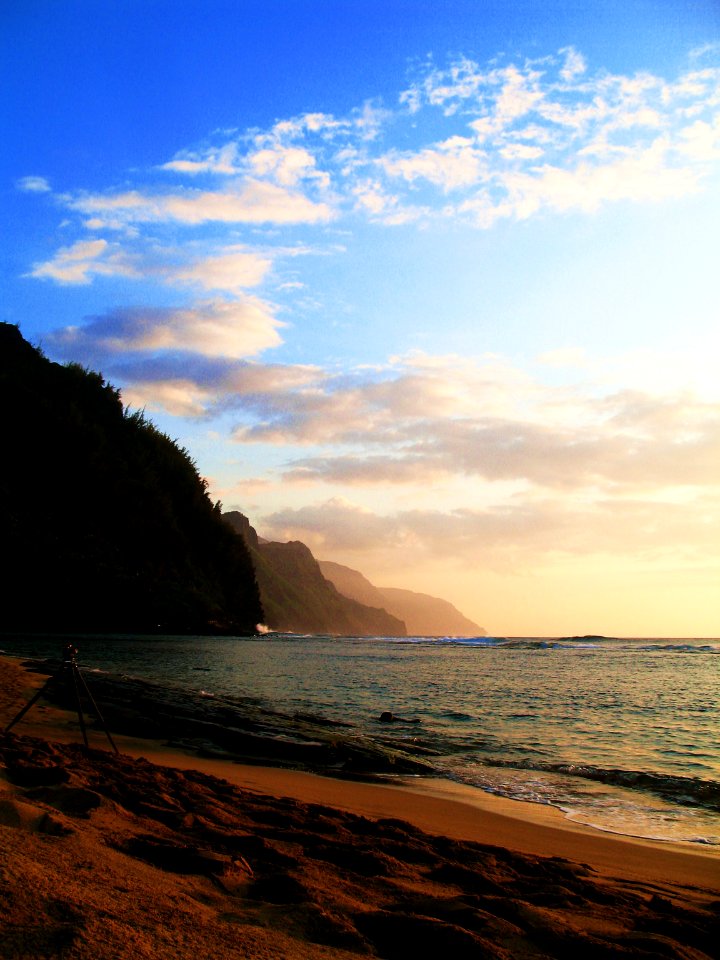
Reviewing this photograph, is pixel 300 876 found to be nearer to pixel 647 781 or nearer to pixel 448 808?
pixel 448 808

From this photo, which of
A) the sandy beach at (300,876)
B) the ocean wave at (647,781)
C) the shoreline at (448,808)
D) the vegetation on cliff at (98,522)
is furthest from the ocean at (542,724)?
the vegetation on cliff at (98,522)

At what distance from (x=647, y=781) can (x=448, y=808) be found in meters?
5.13

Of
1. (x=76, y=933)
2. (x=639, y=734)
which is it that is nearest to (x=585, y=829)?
(x=76, y=933)

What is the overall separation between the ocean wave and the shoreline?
266cm

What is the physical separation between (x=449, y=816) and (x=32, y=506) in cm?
7320

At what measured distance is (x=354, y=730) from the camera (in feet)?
55.1

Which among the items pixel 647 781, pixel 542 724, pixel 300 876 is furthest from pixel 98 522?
pixel 300 876

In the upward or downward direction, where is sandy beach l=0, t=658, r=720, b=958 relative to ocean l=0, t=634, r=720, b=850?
upward

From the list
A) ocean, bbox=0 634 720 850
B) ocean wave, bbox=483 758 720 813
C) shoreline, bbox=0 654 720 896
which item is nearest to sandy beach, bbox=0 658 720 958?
shoreline, bbox=0 654 720 896

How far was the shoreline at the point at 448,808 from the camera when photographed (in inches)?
303

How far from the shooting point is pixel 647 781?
12.6 meters

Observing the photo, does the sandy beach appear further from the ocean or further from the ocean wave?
the ocean wave

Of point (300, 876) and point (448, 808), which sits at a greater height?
point (300, 876)

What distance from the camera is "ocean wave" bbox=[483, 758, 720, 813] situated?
11500mm
